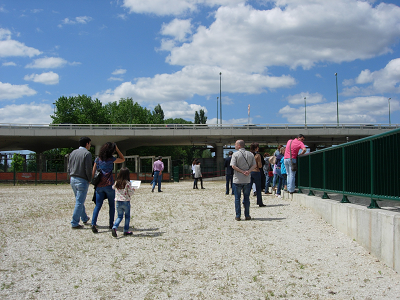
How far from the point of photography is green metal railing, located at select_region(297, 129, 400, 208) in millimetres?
4820

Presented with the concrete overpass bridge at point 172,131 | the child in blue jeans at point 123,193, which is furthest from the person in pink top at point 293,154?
the concrete overpass bridge at point 172,131

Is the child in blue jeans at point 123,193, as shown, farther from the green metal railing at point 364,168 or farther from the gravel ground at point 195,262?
the green metal railing at point 364,168

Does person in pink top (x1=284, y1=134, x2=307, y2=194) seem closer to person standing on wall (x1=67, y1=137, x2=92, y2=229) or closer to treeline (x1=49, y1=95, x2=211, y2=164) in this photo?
person standing on wall (x1=67, y1=137, x2=92, y2=229)

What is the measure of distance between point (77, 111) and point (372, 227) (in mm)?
71175

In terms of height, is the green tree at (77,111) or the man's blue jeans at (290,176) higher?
the green tree at (77,111)

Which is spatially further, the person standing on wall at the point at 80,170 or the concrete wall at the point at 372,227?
the person standing on wall at the point at 80,170

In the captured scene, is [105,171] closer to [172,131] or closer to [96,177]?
[96,177]

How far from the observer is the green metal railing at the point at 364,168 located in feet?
15.8

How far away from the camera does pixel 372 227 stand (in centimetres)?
500

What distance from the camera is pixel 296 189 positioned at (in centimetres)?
1174

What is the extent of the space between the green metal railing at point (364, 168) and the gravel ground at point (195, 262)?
2.60 ft

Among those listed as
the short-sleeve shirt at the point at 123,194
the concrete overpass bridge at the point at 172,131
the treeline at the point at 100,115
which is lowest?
the short-sleeve shirt at the point at 123,194

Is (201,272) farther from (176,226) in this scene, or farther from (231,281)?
(176,226)

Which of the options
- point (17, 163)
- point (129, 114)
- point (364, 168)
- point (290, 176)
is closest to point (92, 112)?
point (129, 114)
